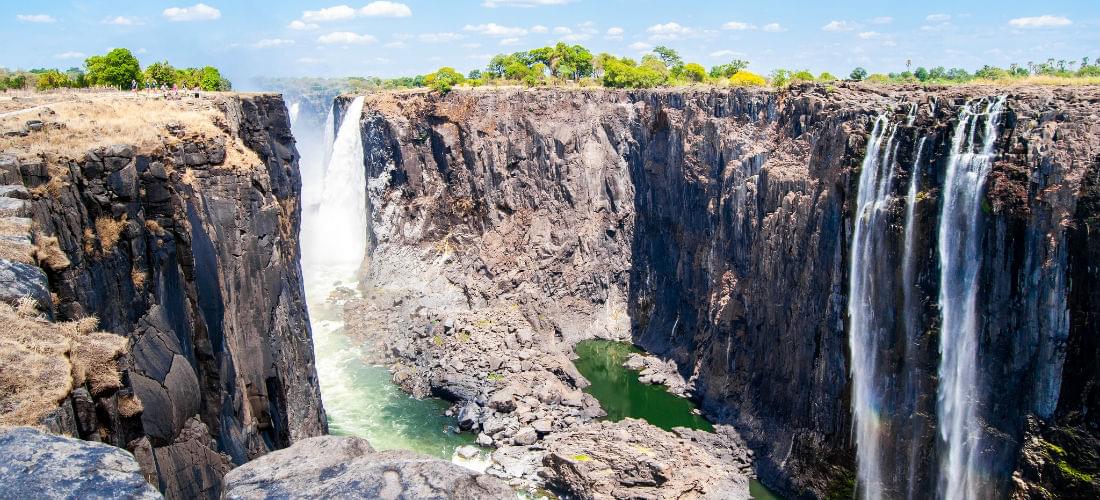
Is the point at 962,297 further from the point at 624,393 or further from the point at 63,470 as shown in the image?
the point at 63,470

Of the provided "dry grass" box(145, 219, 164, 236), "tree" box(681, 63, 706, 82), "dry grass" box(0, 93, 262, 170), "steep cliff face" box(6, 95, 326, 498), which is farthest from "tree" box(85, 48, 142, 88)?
"tree" box(681, 63, 706, 82)

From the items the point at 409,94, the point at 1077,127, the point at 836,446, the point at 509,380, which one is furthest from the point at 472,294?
the point at 1077,127

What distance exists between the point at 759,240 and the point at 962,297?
1063 centimetres

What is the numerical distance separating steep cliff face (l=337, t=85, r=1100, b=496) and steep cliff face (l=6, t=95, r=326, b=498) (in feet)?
61.5

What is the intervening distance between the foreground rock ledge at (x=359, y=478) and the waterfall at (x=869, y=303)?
2287cm

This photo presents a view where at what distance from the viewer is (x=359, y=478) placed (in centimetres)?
666

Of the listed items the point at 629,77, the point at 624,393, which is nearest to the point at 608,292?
the point at 624,393

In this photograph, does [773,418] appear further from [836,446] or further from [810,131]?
[810,131]

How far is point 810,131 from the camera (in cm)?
3195

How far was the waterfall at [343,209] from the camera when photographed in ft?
175

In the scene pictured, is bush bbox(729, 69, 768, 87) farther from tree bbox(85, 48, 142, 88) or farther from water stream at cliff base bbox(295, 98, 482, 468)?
tree bbox(85, 48, 142, 88)

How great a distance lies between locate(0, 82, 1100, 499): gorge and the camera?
1448 cm

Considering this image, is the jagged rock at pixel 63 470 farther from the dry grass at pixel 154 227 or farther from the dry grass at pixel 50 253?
the dry grass at pixel 154 227

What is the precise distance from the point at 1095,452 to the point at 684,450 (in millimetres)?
12981
